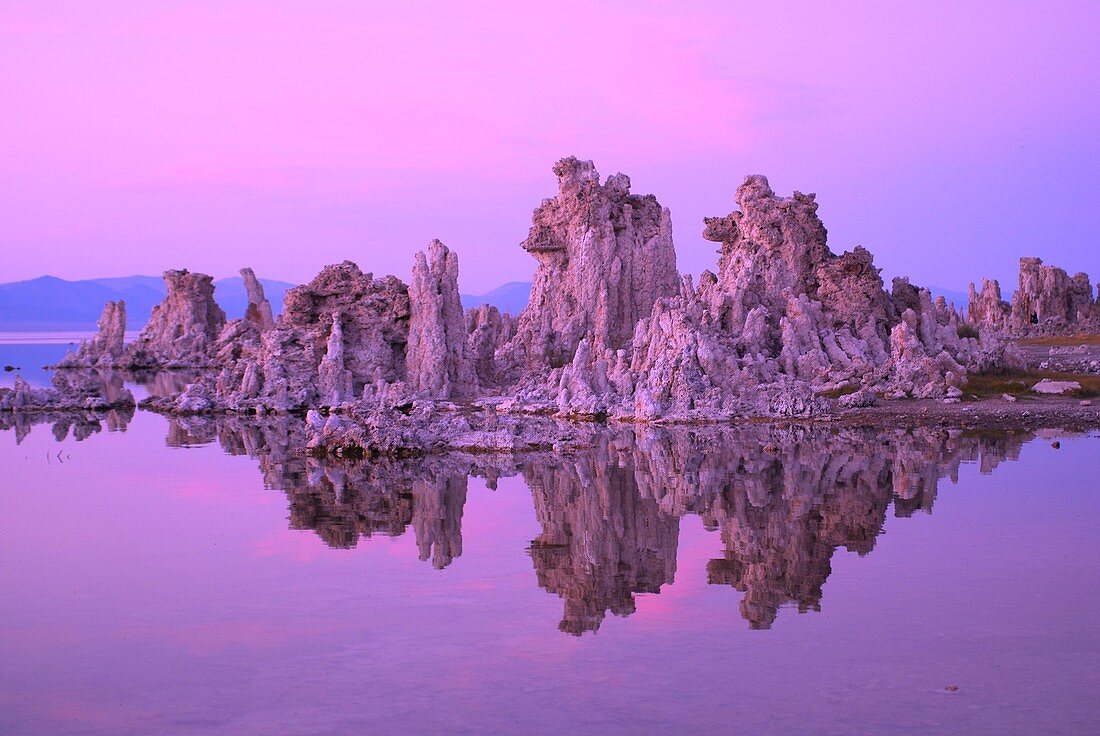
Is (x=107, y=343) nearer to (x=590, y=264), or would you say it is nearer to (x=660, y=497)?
(x=590, y=264)

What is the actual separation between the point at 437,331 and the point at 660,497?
87.8 ft

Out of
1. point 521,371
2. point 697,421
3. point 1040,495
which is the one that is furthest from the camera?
point 521,371

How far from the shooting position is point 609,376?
47875mm

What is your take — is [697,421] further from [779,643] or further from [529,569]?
[779,643]

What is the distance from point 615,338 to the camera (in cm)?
5909

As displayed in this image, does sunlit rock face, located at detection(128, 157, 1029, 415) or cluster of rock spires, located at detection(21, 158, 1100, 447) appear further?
sunlit rock face, located at detection(128, 157, 1029, 415)

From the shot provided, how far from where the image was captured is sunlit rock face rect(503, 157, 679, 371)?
59.2 metres

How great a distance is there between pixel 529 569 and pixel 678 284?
4427cm

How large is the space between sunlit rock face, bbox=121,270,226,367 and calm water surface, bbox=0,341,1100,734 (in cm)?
7787

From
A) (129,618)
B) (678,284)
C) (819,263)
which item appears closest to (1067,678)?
(129,618)

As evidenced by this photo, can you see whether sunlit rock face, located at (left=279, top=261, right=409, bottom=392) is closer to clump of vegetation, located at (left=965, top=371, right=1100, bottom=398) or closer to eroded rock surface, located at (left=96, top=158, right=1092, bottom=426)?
eroded rock surface, located at (left=96, top=158, right=1092, bottom=426)

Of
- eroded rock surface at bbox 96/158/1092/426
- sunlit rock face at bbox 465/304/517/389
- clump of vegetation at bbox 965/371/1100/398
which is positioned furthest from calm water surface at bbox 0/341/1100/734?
sunlit rock face at bbox 465/304/517/389

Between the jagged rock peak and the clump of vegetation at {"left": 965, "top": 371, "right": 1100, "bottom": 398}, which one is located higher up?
the jagged rock peak

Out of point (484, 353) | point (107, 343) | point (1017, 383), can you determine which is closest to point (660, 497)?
point (1017, 383)
